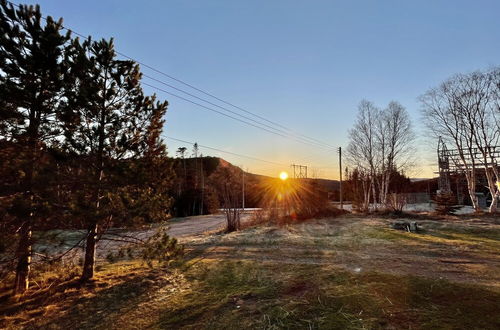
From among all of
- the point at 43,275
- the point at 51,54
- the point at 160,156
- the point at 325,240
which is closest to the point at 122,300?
the point at 43,275

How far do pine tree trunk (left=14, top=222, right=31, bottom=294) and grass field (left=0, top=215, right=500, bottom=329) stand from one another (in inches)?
9.0

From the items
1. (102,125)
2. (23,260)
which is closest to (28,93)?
(102,125)

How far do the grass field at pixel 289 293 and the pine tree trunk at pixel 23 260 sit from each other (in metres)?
0.23

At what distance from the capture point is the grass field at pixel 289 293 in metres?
3.35

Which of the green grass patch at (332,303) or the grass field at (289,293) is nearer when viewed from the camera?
the green grass patch at (332,303)

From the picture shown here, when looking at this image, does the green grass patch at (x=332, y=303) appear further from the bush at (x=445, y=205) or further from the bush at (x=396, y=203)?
the bush at (x=445, y=205)

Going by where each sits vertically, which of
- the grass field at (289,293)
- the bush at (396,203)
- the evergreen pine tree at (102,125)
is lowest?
the grass field at (289,293)

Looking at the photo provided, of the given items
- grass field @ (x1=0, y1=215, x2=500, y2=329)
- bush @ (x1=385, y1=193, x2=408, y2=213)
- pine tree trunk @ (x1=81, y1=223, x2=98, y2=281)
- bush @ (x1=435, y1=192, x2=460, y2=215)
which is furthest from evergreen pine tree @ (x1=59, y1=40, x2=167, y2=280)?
bush @ (x1=435, y1=192, x2=460, y2=215)

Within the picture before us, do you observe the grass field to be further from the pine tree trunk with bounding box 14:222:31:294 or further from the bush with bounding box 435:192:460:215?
the bush with bounding box 435:192:460:215

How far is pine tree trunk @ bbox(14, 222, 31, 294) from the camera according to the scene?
12.3 ft

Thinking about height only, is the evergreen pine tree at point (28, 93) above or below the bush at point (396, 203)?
above

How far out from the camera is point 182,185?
29.1 metres

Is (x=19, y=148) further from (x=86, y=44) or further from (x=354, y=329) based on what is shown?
(x=354, y=329)

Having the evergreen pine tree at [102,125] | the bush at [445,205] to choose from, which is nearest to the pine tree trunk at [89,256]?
the evergreen pine tree at [102,125]
